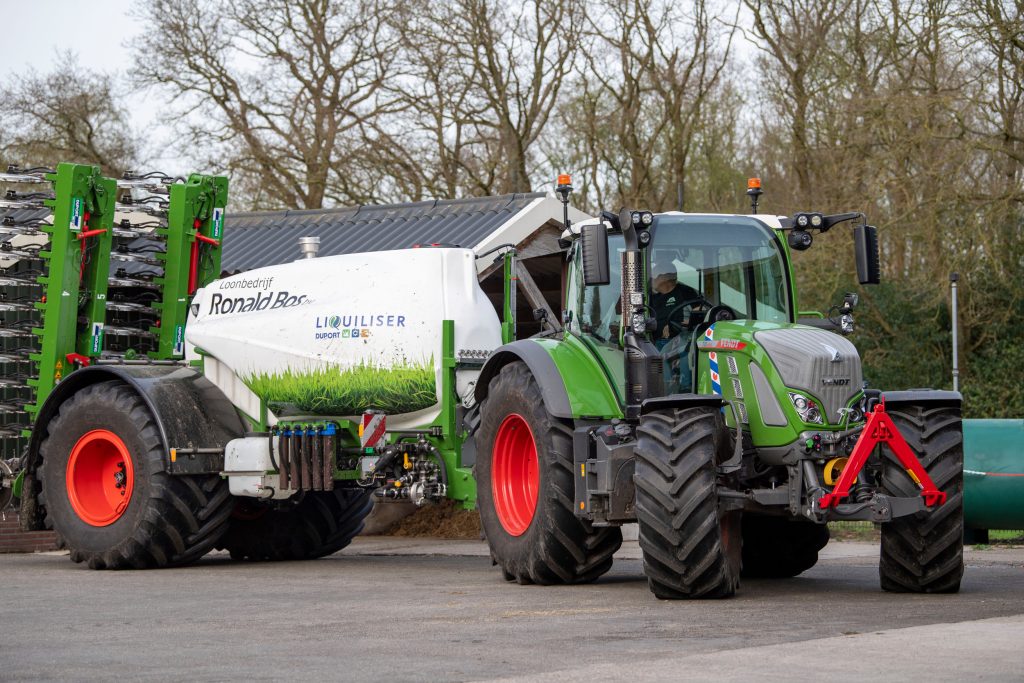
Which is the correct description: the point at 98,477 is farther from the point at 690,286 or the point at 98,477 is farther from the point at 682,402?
the point at 682,402

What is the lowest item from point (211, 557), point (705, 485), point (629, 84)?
point (211, 557)

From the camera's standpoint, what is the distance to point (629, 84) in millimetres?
31750

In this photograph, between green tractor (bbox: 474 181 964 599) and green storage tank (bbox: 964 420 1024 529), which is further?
green storage tank (bbox: 964 420 1024 529)

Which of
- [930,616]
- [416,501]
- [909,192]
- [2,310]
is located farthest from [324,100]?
[930,616]

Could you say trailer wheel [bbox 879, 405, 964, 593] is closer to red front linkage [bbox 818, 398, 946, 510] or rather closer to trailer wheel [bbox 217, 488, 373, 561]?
red front linkage [bbox 818, 398, 946, 510]

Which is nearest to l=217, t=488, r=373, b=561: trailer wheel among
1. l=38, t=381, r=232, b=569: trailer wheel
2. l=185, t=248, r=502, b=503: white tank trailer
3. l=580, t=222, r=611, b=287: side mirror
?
l=185, t=248, r=502, b=503: white tank trailer

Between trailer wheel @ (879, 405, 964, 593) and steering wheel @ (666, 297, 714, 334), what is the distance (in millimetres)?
1549

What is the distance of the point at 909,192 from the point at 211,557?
13375 millimetres

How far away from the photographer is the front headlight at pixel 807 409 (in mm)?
9977

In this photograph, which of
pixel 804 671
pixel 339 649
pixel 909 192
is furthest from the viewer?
pixel 909 192

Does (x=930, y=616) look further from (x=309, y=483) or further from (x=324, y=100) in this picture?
(x=324, y=100)

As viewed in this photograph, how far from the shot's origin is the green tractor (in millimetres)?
9672

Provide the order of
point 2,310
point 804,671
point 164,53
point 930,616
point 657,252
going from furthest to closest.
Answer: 1. point 164,53
2. point 2,310
3. point 657,252
4. point 930,616
5. point 804,671

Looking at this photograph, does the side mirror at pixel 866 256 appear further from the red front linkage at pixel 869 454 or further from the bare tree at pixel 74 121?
the bare tree at pixel 74 121
